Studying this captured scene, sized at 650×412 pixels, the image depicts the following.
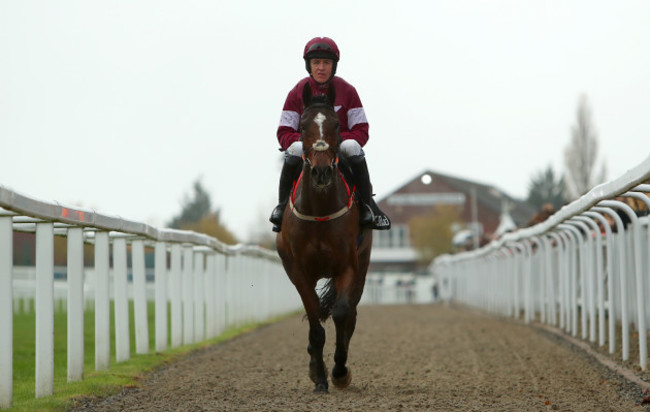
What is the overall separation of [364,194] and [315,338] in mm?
1230

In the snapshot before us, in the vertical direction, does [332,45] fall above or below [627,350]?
above

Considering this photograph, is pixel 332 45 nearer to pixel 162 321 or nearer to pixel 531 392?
pixel 531 392

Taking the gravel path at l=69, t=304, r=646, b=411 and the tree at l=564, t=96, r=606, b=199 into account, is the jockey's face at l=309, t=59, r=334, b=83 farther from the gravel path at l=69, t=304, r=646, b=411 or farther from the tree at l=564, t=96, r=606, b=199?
the tree at l=564, t=96, r=606, b=199

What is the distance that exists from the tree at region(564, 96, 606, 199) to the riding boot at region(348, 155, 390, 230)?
6415cm

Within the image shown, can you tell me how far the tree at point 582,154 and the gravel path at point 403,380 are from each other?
2315 inches

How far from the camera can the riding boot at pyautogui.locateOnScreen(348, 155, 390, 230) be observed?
844 centimetres

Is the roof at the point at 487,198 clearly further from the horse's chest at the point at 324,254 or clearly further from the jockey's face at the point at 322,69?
the horse's chest at the point at 324,254

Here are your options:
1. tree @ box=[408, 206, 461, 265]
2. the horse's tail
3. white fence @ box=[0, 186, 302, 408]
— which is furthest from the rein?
tree @ box=[408, 206, 461, 265]

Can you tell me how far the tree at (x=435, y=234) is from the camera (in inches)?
3196

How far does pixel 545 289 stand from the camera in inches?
685

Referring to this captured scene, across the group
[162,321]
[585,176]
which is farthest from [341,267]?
[585,176]

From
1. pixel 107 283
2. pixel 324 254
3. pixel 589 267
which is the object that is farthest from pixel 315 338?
pixel 589 267

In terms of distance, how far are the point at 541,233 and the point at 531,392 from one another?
7.96 m

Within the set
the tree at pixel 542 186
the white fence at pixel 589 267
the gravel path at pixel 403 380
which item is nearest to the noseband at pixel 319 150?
the gravel path at pixel 403 380
